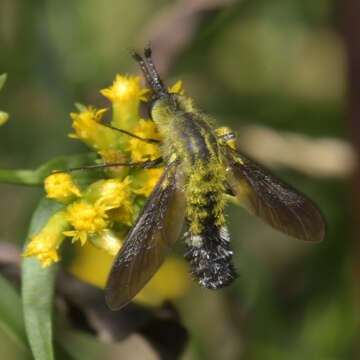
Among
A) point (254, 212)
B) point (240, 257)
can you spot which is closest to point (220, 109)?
point (240, 257)

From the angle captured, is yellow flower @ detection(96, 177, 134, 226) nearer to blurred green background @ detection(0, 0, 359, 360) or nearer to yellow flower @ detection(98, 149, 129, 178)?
yellow flower @ detection(98, 149, 129, 178)

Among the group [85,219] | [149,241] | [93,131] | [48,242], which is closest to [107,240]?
[85,219]

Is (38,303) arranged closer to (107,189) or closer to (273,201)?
(107,189)

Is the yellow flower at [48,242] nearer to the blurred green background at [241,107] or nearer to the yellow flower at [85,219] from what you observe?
the yellow flower at [85,219]

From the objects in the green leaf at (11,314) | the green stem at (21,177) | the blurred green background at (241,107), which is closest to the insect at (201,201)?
the green stem at (21,177)

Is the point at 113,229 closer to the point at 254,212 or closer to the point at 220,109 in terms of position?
the point at 254,212

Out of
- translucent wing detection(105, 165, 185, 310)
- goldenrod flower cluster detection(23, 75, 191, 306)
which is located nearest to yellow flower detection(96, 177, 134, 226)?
goldenrod flower cluster detection(23, 75, 191, 306)

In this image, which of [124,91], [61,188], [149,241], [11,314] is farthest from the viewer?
[124,91]
